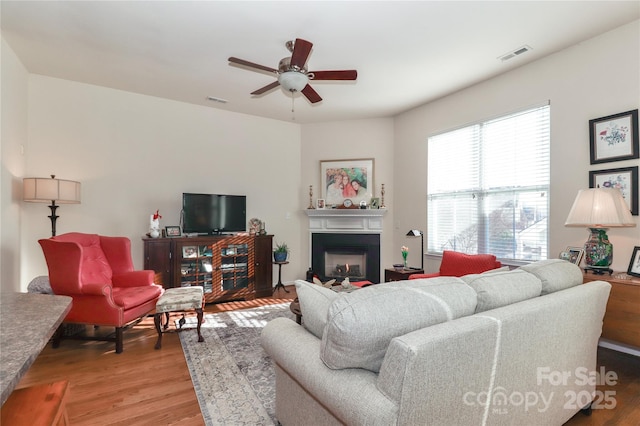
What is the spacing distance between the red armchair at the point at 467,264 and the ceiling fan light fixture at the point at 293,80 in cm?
237

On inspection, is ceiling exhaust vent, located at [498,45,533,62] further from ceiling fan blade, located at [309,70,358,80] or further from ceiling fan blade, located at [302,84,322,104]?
ceiling fan blade, located at [302,84,322,104]

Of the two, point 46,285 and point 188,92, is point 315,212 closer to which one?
point 188,92

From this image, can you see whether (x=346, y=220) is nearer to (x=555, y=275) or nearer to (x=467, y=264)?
(x=467, y=264)

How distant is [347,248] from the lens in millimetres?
5684

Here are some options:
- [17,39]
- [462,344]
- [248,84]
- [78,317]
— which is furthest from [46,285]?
[462,344]

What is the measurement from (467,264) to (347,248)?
2.58 m

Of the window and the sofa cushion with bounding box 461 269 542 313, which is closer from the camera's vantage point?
the sofa cushion with bounding box 461 269 542 313

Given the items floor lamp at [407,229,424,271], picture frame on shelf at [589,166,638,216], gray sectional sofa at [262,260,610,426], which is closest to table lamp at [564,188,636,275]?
picture frame on shelf at [589,166,638,216]

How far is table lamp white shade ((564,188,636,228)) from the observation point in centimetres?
257

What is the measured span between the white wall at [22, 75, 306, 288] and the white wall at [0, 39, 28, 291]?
0.70 feet

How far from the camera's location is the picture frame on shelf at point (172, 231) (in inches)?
175

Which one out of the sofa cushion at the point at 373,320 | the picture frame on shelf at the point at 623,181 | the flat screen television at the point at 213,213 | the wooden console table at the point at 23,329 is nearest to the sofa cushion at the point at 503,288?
the sofa cushion at the point at 373,320

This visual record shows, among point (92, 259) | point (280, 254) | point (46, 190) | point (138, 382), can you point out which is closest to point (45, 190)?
point (46, 190)

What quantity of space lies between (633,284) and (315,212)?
4129 mm
